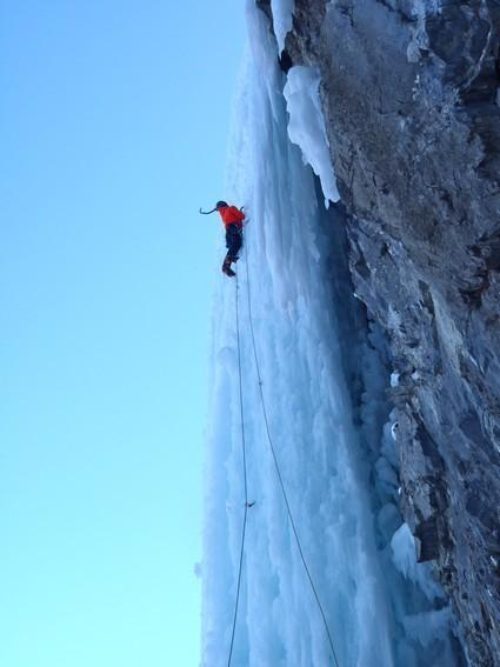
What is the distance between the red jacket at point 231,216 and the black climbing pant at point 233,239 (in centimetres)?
4

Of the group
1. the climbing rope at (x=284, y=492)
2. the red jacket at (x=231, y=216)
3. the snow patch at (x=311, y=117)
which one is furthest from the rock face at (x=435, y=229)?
the red jacket at (x=231, y=216)

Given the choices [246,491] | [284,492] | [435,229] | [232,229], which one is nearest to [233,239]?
[232,229]

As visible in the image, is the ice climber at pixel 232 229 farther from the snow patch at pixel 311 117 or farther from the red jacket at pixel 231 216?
the snow patch at pixel 311 117

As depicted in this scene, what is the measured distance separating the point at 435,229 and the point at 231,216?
156 inches

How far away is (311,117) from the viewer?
16.4ft

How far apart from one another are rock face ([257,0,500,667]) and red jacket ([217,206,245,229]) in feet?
6.83

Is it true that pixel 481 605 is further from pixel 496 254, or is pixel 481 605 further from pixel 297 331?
pixel 297 331

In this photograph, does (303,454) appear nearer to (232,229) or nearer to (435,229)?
(232,229)

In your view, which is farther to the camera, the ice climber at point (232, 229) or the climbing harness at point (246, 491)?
the ice climber at point (232, 229)

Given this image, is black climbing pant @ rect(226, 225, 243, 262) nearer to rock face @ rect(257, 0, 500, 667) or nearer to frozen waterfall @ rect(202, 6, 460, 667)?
frozen waterfall @ rect(202, 6, 460, 667)

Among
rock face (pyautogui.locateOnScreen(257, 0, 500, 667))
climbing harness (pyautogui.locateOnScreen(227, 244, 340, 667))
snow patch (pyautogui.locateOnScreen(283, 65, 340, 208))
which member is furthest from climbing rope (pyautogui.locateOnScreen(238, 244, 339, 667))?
snow patch (pyautogui.locateOnScreen(283, 65, 340, 208))

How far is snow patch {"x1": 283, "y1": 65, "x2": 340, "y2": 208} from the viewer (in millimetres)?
4934

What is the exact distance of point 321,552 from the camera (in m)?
5.20

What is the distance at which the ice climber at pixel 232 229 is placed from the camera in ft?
22.9
